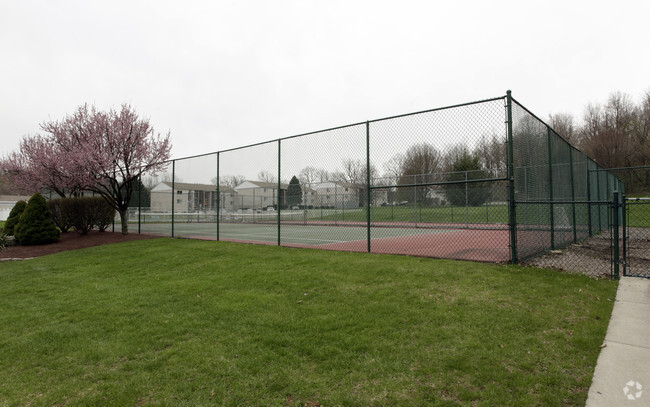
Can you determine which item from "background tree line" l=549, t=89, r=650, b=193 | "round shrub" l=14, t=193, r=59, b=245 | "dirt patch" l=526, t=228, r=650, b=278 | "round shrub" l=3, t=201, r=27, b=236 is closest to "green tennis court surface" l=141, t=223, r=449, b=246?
"round shrub" l=14, t=193, r=59, b=245

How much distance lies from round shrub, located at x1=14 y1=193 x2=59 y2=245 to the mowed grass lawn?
8670mm

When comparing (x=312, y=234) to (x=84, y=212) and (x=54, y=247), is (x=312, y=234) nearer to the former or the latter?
(x=54, y=247)

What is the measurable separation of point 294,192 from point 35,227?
32.4ft

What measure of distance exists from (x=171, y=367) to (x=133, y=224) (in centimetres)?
1990

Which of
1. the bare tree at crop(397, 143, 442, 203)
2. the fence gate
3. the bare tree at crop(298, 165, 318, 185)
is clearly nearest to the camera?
the fence gate

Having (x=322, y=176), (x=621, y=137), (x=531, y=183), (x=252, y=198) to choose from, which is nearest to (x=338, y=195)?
(x=322, y=176)

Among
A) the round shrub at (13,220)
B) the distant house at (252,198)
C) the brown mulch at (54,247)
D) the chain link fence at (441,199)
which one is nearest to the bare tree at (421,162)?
the chain link fence at (441,199)

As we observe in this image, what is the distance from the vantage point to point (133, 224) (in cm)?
2005

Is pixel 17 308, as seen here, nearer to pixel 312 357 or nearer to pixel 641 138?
pixel 312 357

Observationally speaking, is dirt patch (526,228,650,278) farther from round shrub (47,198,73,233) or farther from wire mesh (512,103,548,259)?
round shrub (47,198,73,233)

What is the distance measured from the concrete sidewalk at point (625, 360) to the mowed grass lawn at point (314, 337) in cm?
9

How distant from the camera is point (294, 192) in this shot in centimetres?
1251

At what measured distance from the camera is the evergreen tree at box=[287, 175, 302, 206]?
11491mm

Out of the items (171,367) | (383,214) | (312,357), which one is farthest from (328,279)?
(383,214)
